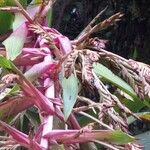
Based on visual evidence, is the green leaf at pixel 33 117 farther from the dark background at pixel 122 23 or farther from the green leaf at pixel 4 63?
the dark background at pixel 122 23

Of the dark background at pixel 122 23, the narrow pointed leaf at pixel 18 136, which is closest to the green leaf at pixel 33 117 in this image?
the narrow pointed leaf at pixel 18 136

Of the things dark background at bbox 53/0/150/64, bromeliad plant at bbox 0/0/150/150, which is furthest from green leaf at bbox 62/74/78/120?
dark background at bbox 53/0/150/64

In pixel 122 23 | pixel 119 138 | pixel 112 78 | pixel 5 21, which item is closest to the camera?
pixel 119 138

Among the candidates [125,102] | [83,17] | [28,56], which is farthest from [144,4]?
[28,56]

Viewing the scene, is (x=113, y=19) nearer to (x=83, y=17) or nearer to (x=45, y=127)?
(x=45, y=127)

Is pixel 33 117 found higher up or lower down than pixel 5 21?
lower down

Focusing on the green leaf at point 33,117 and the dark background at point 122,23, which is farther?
the dark background at point 122,23

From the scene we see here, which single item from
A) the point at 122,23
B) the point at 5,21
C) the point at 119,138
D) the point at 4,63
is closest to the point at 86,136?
the point at 119,138

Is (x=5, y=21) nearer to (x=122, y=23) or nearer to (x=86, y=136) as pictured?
(x=86, y=136)
